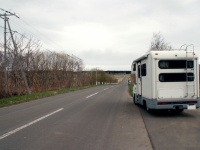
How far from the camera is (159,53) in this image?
40.9 feet

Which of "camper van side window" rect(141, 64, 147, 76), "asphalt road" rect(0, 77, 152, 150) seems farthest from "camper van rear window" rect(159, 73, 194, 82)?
"asphalt road" rect(0, 77, 152, 150)

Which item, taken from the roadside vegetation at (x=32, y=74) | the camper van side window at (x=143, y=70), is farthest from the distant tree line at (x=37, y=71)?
the camper van side window at (x=143, y=70)

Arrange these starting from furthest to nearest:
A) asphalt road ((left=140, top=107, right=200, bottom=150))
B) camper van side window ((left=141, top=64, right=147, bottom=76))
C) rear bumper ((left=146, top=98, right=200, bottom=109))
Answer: camper van side window ((left=141, top=64, right=147, bottom=76))
rear bumper ((left=146, top=98, right=200, bottom=109))
asphalt road ((left=140, top=107, right=200, bottom=150))

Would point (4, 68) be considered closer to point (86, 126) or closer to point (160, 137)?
point (86, 126)

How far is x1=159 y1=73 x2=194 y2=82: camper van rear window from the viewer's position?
40.8 feet

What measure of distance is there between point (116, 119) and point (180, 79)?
3285mm

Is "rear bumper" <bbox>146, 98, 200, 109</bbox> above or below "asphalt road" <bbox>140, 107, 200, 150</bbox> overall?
above

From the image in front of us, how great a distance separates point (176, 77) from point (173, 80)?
193 millimetres

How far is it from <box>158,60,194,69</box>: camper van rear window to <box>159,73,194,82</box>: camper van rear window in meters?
0.30

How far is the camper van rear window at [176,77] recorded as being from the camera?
12445mm

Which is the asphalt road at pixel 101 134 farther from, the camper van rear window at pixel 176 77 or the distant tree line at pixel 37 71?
the distant tree line at pixel 37 71

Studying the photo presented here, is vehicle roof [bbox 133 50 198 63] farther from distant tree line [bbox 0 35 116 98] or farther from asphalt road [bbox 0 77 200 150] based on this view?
distant tree line [bbox 0 35 116 98]

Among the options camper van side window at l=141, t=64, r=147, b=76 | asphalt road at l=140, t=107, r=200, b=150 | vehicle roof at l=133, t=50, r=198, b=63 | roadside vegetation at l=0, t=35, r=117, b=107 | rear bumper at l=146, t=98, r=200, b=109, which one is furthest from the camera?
roadside vegetation at l=0, t=35, r=117, b=107

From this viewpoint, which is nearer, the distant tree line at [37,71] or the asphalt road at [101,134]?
the asphalt road at [101,134]
